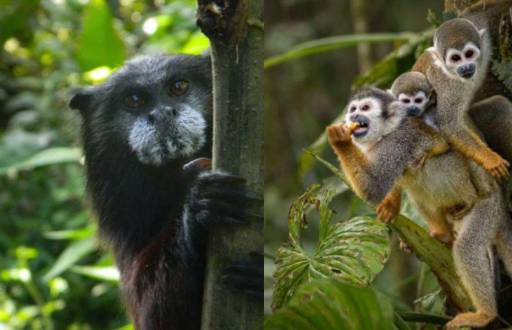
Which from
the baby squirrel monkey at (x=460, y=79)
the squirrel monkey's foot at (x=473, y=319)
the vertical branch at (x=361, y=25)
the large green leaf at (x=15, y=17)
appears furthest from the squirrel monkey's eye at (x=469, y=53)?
the large green leaf at (x=15, y=17)

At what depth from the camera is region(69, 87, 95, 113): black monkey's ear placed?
1527 millimetres

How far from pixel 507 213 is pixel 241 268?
1.57ft

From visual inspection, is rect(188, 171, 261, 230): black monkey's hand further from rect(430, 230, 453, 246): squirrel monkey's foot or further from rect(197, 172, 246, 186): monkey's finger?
rect(430, 230, 453, 246): squirrel monkey's foot

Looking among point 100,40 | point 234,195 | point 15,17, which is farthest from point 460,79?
point 15,17

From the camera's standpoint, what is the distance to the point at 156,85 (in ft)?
4.24

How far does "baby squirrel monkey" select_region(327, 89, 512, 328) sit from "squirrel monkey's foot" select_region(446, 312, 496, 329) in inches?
1.8

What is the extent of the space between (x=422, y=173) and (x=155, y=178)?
Result: 423 millimetres

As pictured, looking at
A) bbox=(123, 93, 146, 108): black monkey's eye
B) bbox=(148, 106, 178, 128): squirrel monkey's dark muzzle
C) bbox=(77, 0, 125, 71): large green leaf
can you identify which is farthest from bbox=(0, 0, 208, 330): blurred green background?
bbox=(148, 106, 178, 128): squirrel monkey's dark muzzle

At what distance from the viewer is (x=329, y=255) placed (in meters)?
1.04

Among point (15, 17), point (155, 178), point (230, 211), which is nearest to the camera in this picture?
point (230, 211)

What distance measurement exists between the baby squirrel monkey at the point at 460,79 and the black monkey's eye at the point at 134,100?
47cm

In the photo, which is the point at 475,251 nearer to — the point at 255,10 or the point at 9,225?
the point at 255,10

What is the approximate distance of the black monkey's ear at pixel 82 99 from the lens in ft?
5.01

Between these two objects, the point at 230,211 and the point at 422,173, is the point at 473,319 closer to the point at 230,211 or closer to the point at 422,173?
the point at 422,173
